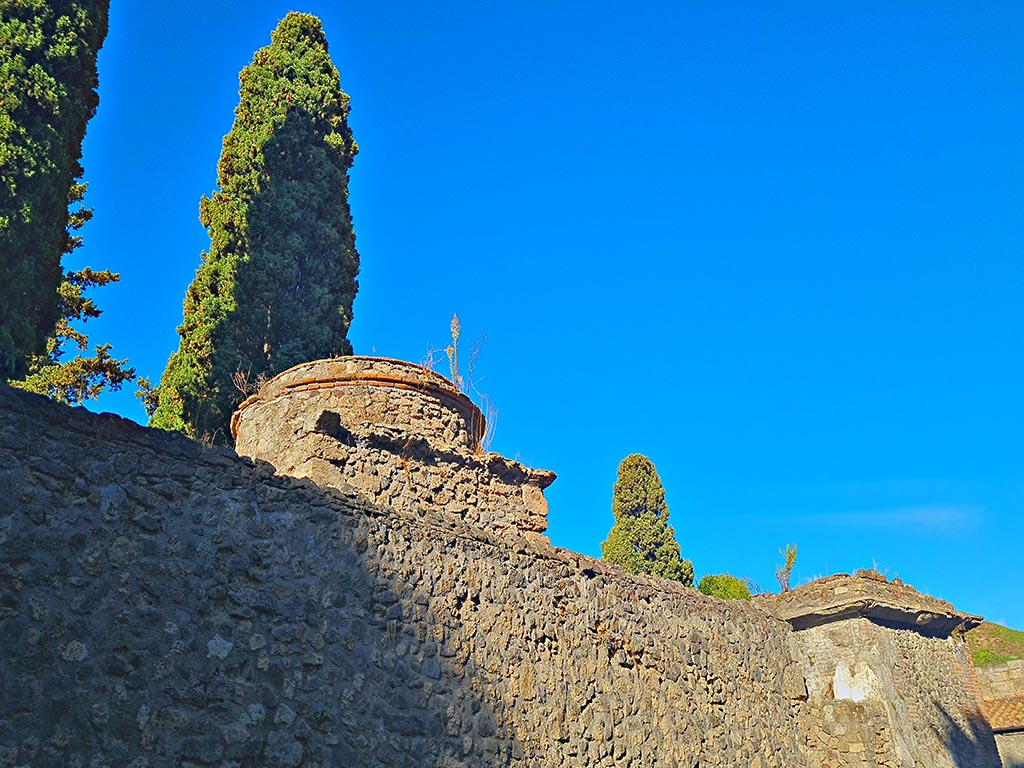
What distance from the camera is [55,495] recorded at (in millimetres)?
5258

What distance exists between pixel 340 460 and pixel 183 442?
4606 millimetres

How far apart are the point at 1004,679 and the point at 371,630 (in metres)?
12.2

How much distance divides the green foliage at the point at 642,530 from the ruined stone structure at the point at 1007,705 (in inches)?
264

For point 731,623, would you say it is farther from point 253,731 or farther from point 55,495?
point 55,495

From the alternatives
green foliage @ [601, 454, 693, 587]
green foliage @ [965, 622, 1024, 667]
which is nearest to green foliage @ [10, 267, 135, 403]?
green foliage @ [601, 454, 693, 587]

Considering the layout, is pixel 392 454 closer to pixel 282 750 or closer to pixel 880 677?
pixel 282 750

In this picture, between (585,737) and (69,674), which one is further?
(585,737)

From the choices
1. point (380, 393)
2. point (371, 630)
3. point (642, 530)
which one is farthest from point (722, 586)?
point (371, 630)

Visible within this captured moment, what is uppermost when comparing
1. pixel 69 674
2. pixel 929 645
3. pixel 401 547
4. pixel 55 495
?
pixel 929 645

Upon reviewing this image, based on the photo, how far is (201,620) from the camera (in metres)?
5.61

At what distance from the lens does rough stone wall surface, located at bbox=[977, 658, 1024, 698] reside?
561 inches

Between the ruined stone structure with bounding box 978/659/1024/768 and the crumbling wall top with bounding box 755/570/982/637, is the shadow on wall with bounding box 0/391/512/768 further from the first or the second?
the ruined stone structure with bounding box 978/659/1024/768

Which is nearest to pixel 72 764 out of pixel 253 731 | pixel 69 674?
pixel 69 674

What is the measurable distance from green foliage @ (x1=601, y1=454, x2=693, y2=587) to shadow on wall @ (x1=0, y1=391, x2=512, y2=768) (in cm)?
1353
